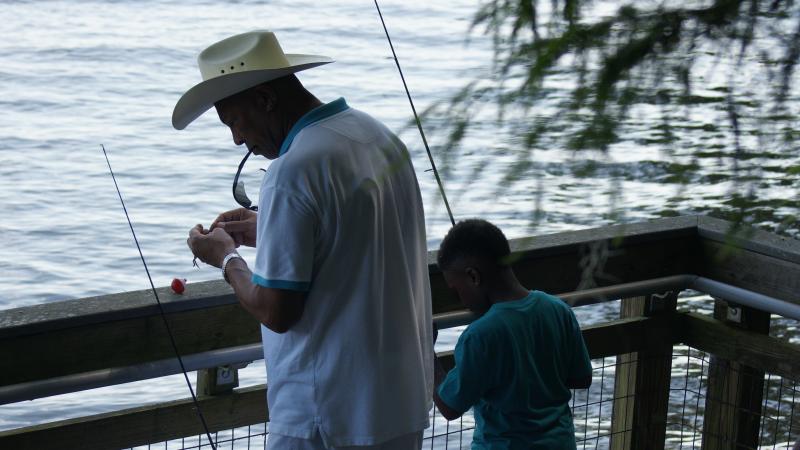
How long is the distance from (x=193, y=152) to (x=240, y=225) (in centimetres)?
627

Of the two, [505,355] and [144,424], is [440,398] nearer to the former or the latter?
[505,355]

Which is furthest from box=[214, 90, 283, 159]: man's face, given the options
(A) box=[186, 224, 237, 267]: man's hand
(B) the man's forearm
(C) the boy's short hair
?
(C) the boy's short hair

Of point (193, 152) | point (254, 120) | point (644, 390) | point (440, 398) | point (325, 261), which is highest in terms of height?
point (254, 120)

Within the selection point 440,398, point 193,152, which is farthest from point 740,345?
point 193,152

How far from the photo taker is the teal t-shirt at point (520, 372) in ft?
8.82

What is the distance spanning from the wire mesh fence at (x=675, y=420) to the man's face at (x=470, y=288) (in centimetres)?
36

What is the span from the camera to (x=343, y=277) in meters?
2.40

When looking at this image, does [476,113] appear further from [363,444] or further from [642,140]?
[363,444]

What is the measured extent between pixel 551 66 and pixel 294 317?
111 cm

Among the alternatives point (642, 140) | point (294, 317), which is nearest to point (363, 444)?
point (294, 317)

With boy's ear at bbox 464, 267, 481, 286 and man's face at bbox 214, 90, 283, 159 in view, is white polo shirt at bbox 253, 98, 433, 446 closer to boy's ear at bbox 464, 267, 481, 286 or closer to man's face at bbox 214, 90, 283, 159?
man's face at bbox 214, 90, 283, 159

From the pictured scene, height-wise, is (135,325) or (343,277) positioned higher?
(343,277)

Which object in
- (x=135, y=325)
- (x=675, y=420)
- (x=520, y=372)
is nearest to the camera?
(x=135, y=325)

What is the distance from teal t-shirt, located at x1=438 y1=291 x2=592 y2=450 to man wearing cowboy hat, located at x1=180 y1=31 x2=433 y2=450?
140 mm
